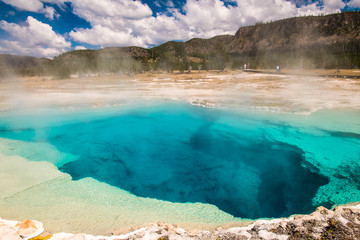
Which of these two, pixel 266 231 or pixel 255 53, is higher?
pixel 255 53

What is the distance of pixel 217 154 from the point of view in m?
7.21

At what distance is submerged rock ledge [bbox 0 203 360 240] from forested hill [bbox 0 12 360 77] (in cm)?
4895

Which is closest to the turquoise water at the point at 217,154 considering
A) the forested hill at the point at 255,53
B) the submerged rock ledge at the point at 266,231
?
the submerged rock ledge at the point at 266,231

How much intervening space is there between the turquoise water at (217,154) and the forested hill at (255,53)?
41816 mm

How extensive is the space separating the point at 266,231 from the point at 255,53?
142 m

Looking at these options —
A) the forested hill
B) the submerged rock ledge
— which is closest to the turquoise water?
the submerged rock ledge

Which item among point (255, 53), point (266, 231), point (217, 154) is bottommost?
point (217, 154)

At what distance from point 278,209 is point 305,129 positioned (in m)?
5.15

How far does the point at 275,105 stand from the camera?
1198 centimetres

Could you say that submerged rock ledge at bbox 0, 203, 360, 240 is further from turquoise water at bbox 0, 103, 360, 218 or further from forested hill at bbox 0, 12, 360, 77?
forested hill at bbox 0, 12, 360, 77

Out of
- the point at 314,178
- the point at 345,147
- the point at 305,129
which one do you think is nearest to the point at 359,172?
the point at 314,178

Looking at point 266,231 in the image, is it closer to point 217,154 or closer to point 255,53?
point 217,154

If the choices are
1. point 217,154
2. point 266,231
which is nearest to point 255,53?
point 217,154

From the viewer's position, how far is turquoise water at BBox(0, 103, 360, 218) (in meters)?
4.89
